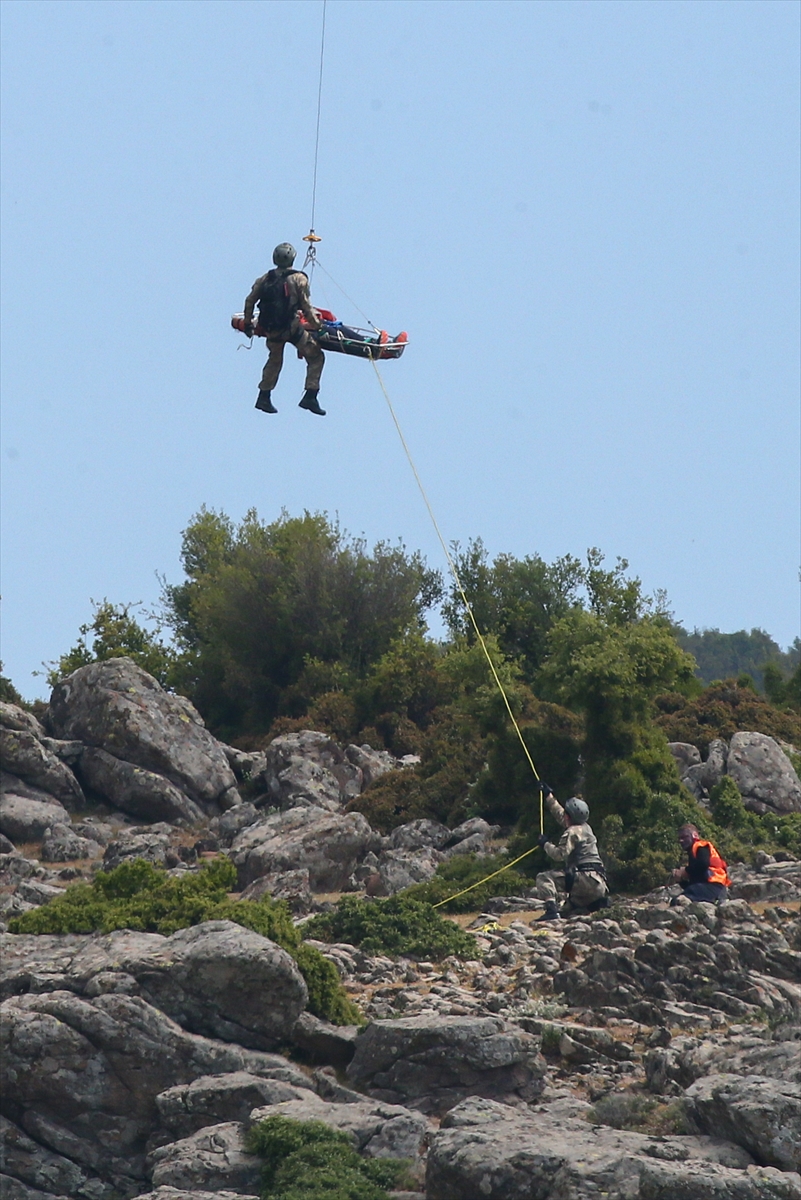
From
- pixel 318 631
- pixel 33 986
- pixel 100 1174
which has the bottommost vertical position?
pixel 100 1174

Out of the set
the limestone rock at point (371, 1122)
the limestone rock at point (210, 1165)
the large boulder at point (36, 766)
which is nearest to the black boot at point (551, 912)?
the limestone rock at point (371, 1122)

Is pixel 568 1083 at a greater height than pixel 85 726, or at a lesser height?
lesser

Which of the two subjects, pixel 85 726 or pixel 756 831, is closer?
pixel 756 831

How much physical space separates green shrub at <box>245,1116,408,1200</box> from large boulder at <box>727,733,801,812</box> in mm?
18749

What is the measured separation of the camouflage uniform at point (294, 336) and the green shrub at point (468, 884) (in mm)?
7388

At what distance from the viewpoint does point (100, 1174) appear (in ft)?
41.7

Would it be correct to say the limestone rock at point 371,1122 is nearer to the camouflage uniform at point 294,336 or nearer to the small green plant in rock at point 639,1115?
the small green plant in rock at point 639,1115

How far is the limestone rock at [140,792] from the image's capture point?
35.4 metres

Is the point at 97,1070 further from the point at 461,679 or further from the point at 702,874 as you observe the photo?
the point at 461,679

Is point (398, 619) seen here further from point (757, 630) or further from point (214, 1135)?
point (757, 630)

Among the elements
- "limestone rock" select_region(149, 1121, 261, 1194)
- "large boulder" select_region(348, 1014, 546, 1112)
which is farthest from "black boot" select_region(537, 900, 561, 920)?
"limestone rock" select_region(149, 1121, 261, 1194)

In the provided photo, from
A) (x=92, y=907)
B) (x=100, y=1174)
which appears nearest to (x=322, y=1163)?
(x=100, y=1174)

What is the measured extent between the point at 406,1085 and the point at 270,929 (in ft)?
8.64

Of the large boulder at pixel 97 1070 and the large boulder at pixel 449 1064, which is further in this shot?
the large boulder at pixel 97 1070
